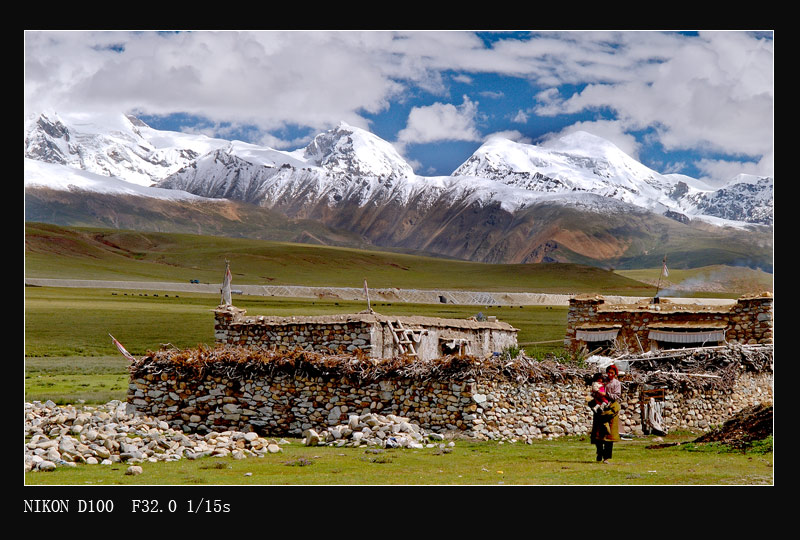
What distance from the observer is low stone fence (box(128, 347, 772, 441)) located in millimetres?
20031

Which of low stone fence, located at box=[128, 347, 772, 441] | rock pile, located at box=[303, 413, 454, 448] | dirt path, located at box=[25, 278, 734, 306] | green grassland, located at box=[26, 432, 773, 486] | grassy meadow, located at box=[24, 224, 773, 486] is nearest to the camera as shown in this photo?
green grassland, located at box=[26, 432, 773, 486]

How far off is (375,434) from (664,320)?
1380cm

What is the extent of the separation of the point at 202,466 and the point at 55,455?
2.77 m

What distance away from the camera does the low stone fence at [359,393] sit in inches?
789

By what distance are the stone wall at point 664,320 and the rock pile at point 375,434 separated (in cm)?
1203

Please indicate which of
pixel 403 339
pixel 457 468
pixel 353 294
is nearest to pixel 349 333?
pixel 403 339

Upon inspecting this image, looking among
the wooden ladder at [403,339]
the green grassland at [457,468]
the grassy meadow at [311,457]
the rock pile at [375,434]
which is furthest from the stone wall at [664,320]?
the rock pile at [375,434]

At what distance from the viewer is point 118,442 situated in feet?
59.1

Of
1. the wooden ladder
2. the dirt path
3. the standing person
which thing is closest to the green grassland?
the standing person

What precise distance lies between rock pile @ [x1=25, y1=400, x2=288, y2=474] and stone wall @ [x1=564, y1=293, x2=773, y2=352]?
14351mm

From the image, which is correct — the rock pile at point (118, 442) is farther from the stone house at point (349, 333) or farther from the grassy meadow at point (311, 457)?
the stone house at point (349, 333)

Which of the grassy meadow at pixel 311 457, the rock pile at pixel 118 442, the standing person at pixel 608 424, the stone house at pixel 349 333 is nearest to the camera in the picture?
the grassy meadow at pixel 311 457

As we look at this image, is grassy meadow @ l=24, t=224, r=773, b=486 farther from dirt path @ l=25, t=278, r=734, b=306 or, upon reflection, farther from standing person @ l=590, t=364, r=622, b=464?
dirt path @ l=25, t=278, r=734, b=306

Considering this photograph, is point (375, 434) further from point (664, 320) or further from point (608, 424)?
point (664, 320)
